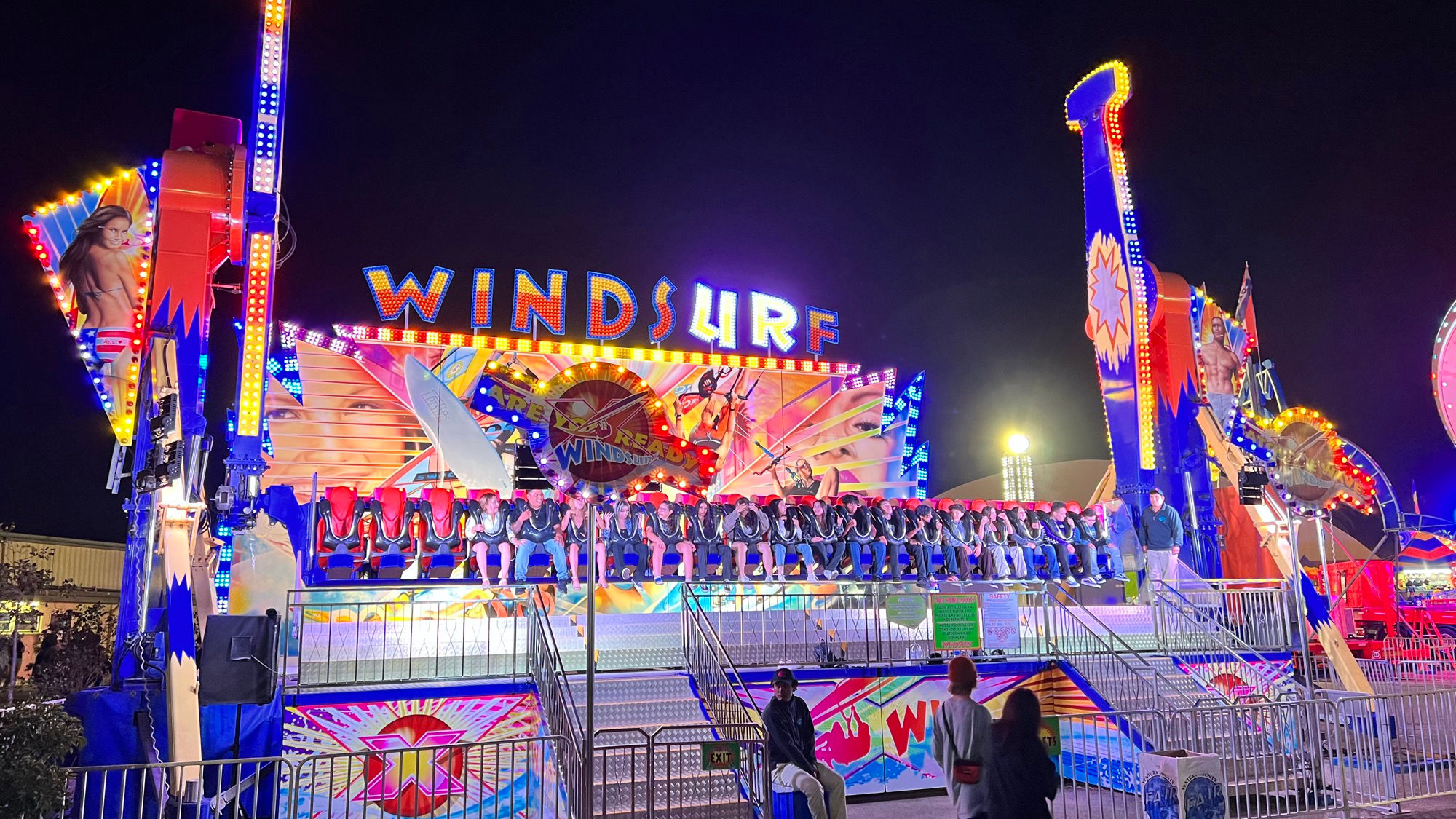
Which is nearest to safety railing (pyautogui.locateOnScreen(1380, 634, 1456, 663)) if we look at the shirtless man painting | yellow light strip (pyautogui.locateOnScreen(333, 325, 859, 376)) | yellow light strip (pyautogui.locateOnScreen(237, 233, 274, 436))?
the shirtless man painting

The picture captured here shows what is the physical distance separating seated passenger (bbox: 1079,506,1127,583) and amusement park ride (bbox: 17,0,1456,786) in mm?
767

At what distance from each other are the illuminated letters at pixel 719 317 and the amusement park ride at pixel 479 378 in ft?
0.20

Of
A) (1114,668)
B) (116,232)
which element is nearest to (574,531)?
(116,232)

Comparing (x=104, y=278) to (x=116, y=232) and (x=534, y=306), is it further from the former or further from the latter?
(x=534, y=306)

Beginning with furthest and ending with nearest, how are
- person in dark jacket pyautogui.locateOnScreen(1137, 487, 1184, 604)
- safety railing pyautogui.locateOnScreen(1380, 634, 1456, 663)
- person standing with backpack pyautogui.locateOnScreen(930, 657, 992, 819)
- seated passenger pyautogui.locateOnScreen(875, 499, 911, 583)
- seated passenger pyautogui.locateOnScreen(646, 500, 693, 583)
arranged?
safety railing pyautogui.locateOnScreen(1380, 634, 1456, 663), person in dark jacket pyautogui.locateOnScreen(1137, 487, 1184, 604), seated passenger pyautogui.locateOnScreen(875, 499, 911, 583), seated passenger pyautogui.locateOnScreen(646, 500, 693, 583), person standing with backpack pyautogui.locateOnScreen(930, 657, 992, 819)

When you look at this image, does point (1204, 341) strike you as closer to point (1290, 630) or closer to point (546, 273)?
point (1290, 630)

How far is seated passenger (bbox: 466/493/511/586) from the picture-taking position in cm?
1614

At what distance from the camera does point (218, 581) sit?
13992 millimetres

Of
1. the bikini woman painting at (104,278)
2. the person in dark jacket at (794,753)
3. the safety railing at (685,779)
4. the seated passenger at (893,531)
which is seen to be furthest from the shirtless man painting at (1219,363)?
the bikini woman painting at (104,278)

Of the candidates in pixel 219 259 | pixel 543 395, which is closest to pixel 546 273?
pixel 543 395

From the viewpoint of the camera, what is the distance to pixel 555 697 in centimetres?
1113

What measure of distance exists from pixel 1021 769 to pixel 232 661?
6.57 metres

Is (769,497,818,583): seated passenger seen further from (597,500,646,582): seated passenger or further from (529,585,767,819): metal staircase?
(529,585,767,819): metal staircase

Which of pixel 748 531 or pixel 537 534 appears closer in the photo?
pixel 537 534
